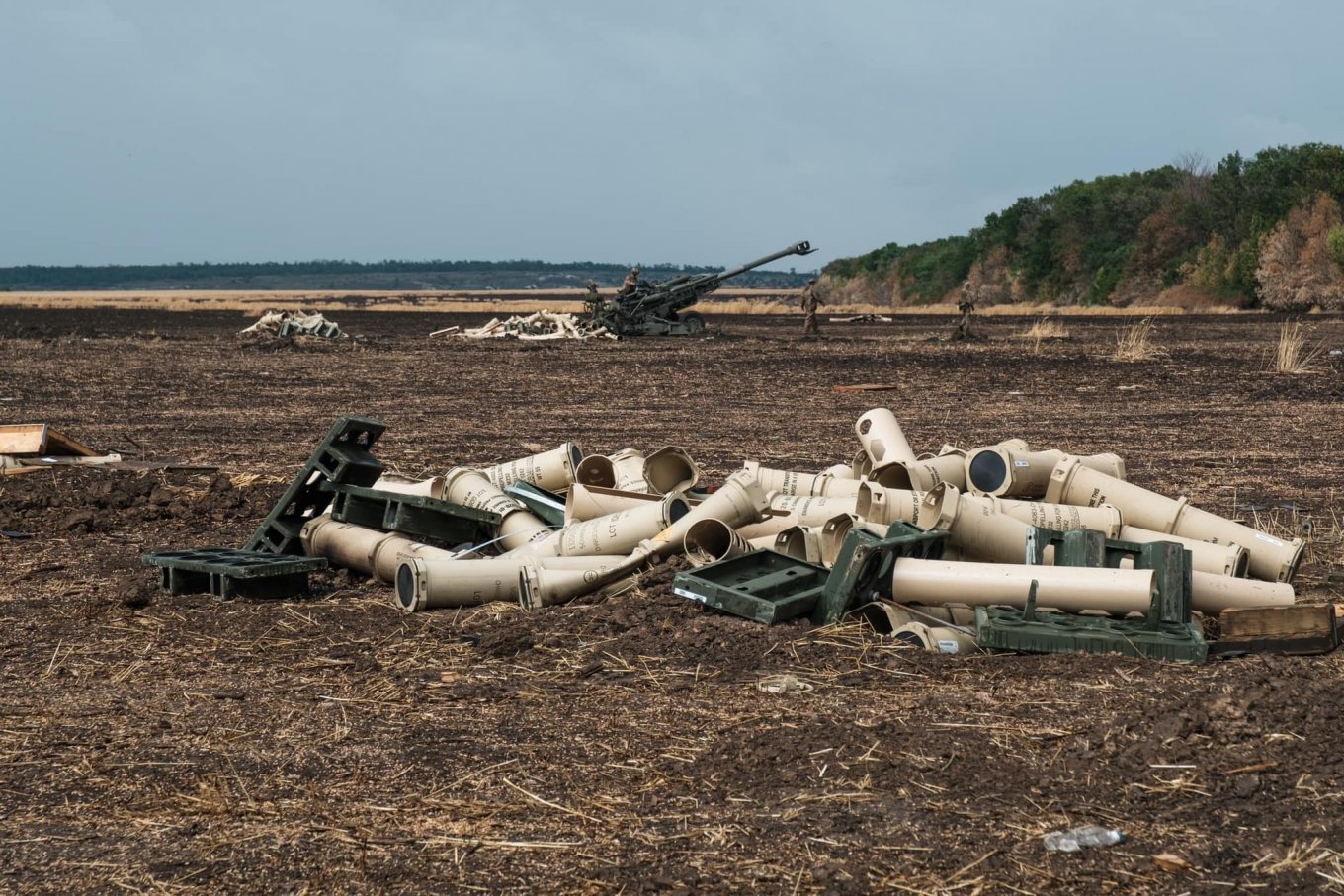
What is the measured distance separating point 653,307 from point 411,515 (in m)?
26.8

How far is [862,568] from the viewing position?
19.9 ft

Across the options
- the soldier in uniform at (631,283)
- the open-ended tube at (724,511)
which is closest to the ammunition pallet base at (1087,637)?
the open-ended tube at (724,511)

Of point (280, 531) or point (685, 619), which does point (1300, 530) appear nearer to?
point (685, 619)

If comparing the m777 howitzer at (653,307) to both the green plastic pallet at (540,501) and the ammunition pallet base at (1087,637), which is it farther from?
the ammunition pallet base at (1087,637)

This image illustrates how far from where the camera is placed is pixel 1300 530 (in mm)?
8641

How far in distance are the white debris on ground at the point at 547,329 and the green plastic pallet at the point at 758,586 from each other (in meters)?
26.3

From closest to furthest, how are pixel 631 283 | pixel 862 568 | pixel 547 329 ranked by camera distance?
pixel 862 568
pixel 631 283
pixel 547 329

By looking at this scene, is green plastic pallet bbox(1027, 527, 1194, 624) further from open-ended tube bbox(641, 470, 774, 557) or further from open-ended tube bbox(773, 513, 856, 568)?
open-ended tube bbox(641, 470, 774, 557)

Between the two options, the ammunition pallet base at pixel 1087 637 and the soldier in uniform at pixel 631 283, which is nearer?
the ammunition pallet base at pixel 1087 637

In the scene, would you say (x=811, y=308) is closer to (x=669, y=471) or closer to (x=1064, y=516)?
(x=669, y=471)

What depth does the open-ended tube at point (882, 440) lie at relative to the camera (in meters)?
8.58

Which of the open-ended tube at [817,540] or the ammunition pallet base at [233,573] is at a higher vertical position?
the open-ended tube at [817,540]

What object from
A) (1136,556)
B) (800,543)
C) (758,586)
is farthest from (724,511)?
(1136,556)

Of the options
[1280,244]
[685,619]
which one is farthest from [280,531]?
[1280,244]
